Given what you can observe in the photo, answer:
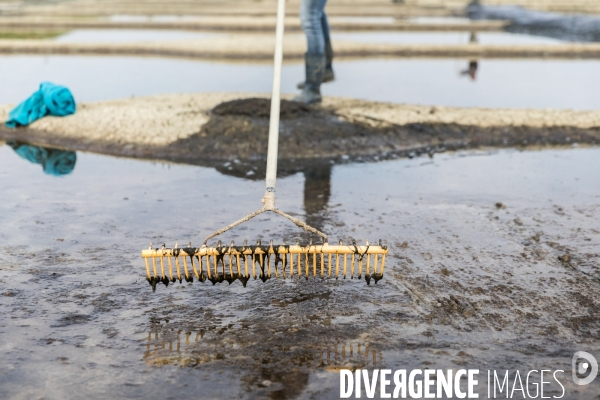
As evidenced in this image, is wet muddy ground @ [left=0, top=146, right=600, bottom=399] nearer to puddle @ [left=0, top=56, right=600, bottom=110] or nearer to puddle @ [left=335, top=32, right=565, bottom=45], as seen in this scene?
puddle @ [left=0, top=56, right=600, bottom=110]

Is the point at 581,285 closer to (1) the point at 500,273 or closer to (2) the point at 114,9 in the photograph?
(1) the point at 500,273

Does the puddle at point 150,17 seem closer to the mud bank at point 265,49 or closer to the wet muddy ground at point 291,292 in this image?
the mud bank at point 265,49

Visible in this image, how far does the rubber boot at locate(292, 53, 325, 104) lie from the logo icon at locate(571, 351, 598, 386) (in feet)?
16.9

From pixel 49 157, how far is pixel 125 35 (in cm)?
1341

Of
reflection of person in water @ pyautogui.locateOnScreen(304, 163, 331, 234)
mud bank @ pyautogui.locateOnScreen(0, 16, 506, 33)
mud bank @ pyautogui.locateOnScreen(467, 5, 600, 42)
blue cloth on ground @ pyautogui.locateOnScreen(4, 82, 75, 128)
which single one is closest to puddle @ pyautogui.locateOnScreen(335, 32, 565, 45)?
mud bank @ pyautogui.locateOnScreen(0, 16, 506, 33)

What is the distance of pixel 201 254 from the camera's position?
380 centimetres

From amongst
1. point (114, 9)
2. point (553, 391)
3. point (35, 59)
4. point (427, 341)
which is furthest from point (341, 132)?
point (114, 9)

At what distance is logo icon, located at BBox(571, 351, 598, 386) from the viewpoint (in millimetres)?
3158

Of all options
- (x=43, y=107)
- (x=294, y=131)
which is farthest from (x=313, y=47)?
(x=43, y=107)

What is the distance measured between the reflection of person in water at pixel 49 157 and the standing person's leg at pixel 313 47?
2.60m

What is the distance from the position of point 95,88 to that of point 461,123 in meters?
5.68

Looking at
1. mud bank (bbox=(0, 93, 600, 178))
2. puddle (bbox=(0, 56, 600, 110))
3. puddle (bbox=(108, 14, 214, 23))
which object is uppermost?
puddle (bbox=(108, 14, 214, 23))

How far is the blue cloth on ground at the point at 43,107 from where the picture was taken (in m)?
8.20

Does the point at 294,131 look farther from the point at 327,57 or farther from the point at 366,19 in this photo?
the point at 366,19
